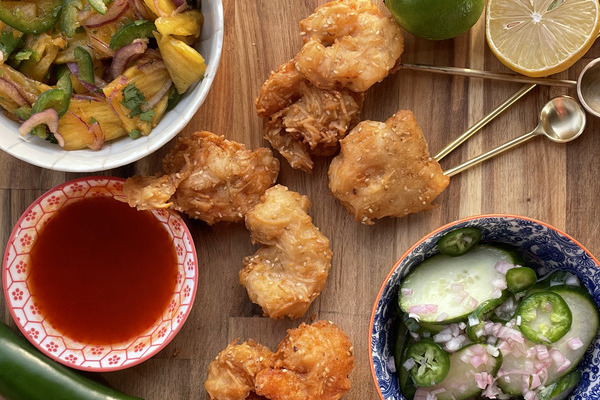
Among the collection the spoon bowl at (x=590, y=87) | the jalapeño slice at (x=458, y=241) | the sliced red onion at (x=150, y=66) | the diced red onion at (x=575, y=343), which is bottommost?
the diced red onion at (x=575, y=343)

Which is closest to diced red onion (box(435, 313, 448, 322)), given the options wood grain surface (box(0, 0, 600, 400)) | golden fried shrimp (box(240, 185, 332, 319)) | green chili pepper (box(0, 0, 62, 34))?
wood grain surface (box(0, 0, 600, 400))

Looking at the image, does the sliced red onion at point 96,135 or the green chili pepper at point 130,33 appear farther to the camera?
the sliced red onion at point 96,135

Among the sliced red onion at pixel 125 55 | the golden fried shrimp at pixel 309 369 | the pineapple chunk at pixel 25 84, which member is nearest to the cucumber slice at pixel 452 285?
the golden fried shrimp at pixel 309 369

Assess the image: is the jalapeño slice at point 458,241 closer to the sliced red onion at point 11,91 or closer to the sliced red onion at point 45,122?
the sliced red onion at point 45,122

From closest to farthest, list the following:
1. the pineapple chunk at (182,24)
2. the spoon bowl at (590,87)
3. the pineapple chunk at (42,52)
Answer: the pineapple chunk at (182,24)
the pineapple chunk at (42,52)
the spoon bowl at (590,87)

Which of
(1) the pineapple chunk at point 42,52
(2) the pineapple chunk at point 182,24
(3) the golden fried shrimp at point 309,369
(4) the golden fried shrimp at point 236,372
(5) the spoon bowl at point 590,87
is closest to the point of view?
(2) the pineapple chunk at point 182,24

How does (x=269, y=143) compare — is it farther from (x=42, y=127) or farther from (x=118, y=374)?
(x=118, y=374)
